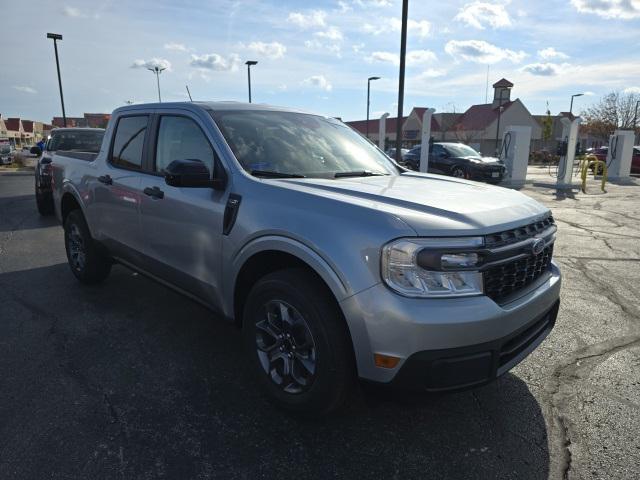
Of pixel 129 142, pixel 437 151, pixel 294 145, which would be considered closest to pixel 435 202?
pixel 294 145

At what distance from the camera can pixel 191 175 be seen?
9.30 ft

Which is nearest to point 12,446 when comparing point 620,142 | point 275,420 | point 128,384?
point 128,384

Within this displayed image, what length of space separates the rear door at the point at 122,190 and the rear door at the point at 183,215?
0.17 meters

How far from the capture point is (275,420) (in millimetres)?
2736

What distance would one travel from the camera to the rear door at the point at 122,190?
3910 millimetres

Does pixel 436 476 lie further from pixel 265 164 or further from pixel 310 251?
pixel 265 164

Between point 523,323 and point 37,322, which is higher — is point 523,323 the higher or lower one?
the higher one

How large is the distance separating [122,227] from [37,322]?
1.13 m

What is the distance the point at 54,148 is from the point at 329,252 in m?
9.56

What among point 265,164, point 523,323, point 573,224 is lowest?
point 573,224

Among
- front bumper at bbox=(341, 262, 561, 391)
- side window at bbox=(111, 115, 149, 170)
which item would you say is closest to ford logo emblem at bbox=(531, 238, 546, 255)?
front bumper at bbox=(341, 262, 561, 391)

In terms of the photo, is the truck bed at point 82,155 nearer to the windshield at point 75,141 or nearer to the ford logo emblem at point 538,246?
the ford logo emblem at point 538,246

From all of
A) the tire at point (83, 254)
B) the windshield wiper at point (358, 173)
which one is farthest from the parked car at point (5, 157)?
the windshield wiper at point (358, 173)

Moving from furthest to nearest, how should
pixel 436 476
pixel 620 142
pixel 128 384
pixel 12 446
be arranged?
pixel 620 142 < pixel 128 384 < pixel 12 446 < pixel 436 476
